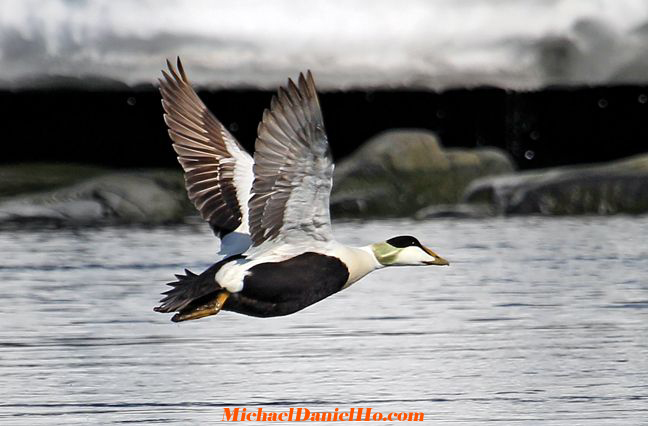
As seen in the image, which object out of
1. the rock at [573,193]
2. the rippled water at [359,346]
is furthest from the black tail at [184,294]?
the rock at [573,193]

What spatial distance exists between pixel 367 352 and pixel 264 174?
9.90 feet

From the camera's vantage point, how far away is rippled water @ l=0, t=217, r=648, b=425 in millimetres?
9500

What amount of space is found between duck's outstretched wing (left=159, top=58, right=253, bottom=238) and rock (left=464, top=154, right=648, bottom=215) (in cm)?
1869

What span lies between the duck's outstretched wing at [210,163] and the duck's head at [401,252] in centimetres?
93

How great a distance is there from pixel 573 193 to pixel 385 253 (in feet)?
63.3

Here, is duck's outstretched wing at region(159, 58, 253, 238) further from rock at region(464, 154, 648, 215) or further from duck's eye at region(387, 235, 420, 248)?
rock at region(464, 154, 648, 215)

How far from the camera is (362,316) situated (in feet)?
44.7

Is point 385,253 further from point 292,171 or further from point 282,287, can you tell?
point 292,171

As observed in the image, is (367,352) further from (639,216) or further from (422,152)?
(422,152)

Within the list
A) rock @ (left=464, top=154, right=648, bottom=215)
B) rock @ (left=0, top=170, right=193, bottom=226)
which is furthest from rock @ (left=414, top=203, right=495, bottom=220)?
rock @ (left=0, top=170, right=193, bottom=226)

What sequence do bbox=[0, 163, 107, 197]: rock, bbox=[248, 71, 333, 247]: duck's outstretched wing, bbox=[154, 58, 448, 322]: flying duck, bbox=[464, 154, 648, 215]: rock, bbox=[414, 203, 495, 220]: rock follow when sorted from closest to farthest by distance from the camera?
bbox=[248, 71, 333, 247]: duck's outstretched wing
bbox=[154, 58, 448, 322]: flying duck
bbox=[414, 203, 495, 220]: rock
bbox=[464, 154, 648, 215]: rock
bbox=[0, 163, 107, 197]: rock

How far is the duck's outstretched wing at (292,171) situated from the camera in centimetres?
850

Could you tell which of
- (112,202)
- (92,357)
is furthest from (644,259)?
(112,202)

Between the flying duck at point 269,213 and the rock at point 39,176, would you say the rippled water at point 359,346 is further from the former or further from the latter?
the rock at point 39,176
